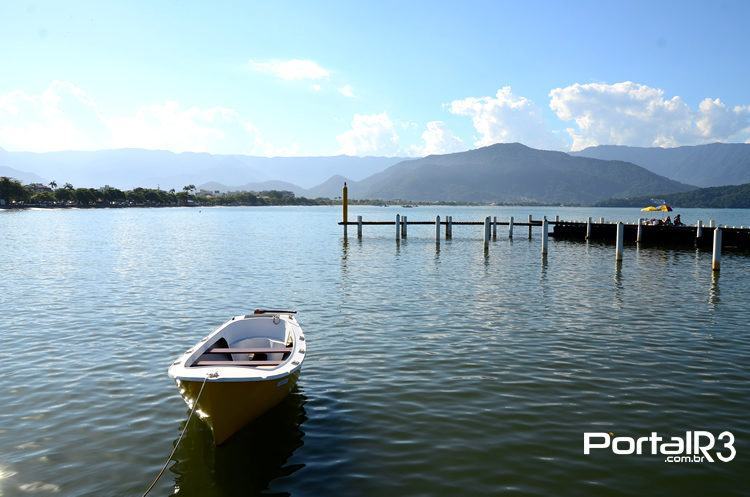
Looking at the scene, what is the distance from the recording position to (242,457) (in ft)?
29.8

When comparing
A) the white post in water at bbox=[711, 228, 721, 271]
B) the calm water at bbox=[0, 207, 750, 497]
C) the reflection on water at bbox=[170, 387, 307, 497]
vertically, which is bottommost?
the reflection on water at bbox=[170, 387, 307, 497]

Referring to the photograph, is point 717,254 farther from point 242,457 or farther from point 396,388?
point 242,457

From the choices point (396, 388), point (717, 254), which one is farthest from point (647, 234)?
point (396, 388)

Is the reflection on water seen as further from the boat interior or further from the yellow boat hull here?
the boat interior

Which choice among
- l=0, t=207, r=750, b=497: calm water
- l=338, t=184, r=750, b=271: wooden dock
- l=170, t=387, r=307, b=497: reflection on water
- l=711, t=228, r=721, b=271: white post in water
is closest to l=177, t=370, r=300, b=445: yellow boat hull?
l=170, t=387, r=307, b=497: reflection on water

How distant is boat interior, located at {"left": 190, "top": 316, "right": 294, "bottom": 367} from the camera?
12.1 metres

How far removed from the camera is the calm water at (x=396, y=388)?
845 cm

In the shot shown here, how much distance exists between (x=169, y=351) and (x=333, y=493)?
887 centimetres

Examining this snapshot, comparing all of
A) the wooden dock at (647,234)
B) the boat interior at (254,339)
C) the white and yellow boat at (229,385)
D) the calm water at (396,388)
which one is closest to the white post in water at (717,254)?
the calm water at (396,388)

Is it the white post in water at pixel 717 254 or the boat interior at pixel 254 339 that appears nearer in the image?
the boat interior at pixel 254 339

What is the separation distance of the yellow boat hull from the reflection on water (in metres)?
0.42

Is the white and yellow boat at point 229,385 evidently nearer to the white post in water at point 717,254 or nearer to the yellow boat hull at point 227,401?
the yellow boat hull at point 227,401

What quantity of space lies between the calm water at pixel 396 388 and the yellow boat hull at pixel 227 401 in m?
0.53

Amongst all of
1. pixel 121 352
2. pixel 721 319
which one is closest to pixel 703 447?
pixel 721 319
